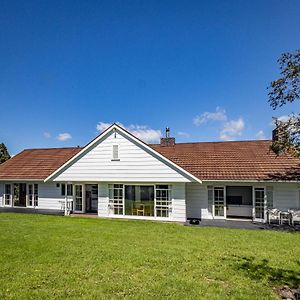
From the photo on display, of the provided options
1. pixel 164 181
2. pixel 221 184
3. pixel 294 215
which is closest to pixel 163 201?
pixel 164 181

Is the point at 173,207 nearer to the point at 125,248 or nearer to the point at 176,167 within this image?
the point at 176,167

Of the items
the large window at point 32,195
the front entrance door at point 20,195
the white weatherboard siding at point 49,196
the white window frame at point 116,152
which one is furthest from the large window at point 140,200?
the front entrance door at point 20,195

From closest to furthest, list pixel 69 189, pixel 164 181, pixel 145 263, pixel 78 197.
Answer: pixel 145 263, pixel 164 181, pixel 78 197, pixel 69 189

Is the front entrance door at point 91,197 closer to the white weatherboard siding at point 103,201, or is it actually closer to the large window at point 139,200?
the white weatherboard siding at point 103,201

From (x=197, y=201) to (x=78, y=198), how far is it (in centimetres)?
936

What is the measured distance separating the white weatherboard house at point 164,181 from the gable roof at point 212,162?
0.06 metres

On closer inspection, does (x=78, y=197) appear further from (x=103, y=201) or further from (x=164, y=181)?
(x=164, y=181)

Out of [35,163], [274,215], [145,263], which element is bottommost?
[145,263]

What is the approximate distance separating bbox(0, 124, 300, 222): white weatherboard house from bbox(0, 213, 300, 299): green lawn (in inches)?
155

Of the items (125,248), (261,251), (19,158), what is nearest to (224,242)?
(261,251)

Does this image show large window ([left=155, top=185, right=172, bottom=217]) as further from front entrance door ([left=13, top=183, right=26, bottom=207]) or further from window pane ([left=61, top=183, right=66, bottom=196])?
front entrance door ([left=13, top=183, right=26, bottom=207])

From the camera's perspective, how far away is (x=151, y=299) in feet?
20.9

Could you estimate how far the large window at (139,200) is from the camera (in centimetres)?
1925

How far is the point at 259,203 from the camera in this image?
60.4 feet
